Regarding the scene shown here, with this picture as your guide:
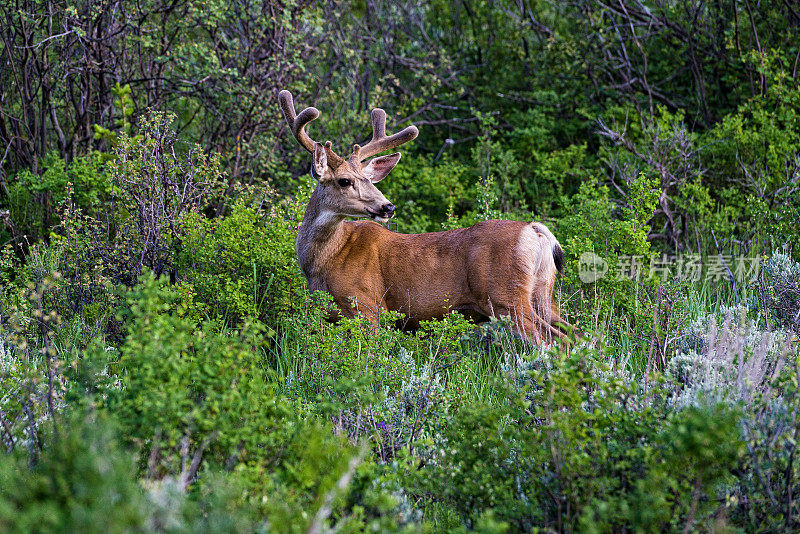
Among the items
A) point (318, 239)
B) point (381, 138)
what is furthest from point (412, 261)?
point (381, 138)

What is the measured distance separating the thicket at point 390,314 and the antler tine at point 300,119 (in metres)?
0.70

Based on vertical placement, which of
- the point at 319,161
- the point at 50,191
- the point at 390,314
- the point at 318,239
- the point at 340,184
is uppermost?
the point at 319,161

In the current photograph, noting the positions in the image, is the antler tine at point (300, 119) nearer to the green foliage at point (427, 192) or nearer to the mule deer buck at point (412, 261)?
the mule deer buck at point (412, 261)

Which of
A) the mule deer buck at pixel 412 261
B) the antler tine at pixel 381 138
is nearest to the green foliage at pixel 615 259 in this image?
the mule deer buck at pixel 412 261

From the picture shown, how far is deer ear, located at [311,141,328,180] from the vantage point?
5691mm

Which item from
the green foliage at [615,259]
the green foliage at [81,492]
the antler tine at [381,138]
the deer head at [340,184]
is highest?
the antler tine at [381,138]

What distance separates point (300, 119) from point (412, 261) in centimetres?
140

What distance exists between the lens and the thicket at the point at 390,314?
2822mm

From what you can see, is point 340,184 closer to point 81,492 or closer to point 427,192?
point 427,192

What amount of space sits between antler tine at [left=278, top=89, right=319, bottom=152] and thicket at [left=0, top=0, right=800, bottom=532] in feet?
2.30

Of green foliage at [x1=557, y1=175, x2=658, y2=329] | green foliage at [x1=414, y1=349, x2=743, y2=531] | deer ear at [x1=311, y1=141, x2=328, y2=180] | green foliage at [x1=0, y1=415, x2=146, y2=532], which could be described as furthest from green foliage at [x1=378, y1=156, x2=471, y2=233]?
green foliage at [x1=0, y1=415, x2=146, y2=532]

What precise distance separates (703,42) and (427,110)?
11.7ft

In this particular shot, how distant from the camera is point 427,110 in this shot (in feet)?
33.9

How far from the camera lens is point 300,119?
19.0ft
